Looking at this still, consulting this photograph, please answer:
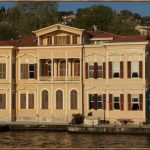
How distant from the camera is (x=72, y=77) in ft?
83.8

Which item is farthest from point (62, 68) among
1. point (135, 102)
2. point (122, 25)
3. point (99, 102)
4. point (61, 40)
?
point (122, 25)

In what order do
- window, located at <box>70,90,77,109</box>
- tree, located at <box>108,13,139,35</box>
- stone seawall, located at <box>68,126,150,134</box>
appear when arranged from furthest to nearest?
tree, located at <box>108,13,139,35</box> < window, located at <box>70,90,77,109</box> < stone seawall, located at <box>68,126,150,134</box>

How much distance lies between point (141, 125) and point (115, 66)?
11.4 feet

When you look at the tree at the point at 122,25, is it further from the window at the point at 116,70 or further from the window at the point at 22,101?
the window at the point at 116,70

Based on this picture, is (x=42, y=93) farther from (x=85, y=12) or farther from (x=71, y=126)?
(x=85, y=12)

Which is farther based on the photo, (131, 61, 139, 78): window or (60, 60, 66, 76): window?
(60, 60, 66, 76): window

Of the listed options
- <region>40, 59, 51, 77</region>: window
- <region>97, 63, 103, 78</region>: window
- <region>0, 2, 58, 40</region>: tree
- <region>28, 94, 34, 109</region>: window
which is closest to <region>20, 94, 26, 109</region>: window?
<region>28, 94, 34, 109</region>: window

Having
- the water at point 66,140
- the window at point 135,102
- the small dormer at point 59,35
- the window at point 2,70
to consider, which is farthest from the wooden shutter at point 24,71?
the window at point 135,102

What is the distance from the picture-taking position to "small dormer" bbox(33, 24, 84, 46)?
25.5 m

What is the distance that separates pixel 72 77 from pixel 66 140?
269 inches

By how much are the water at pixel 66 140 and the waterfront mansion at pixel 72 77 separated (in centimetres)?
341

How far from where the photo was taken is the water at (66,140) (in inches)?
673

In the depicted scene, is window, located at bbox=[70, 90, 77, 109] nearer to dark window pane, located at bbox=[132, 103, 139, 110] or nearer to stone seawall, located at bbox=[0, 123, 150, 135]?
stone seawall, located at bbox=[0, 123, 150, 135]

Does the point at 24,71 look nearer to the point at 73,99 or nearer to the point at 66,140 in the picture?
the point at 73,99
